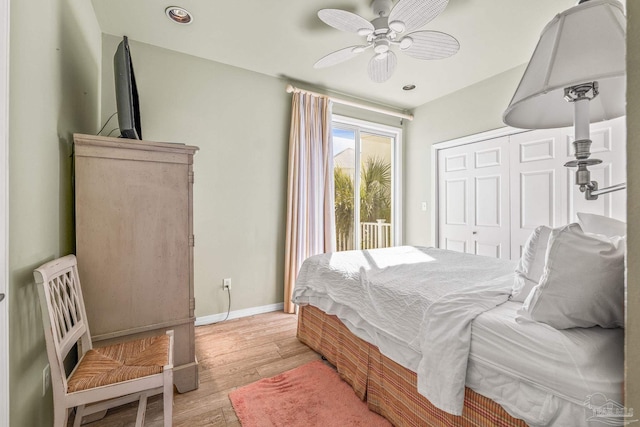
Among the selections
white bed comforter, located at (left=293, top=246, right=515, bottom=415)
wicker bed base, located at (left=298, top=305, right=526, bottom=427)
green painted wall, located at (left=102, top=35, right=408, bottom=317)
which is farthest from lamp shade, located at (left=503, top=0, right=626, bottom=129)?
green painted wall, located at (left=102, top=35, right=408, bottom=317)

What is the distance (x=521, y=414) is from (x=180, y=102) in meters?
3.26

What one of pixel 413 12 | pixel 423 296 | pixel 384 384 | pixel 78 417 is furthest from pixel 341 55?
pixel 78 417

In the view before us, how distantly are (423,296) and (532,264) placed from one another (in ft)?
1.58

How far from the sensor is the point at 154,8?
216 centimetres

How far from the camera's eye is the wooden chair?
114cm

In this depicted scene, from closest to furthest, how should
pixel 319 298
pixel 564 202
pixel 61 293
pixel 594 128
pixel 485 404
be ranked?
1. pixel 485 404
2. pixel 61 293
3. pixel 319 298
4. pixel 594 128
5. pixel 564 202

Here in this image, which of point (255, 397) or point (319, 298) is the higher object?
point (319, 298)

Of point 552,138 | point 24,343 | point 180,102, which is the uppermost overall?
point 180,102

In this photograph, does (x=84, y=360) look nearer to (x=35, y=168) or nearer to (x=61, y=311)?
(x=61, y=311)

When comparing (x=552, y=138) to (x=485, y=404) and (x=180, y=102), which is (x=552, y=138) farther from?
(x=180, y=102)

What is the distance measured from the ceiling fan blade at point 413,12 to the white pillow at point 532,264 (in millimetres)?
1418

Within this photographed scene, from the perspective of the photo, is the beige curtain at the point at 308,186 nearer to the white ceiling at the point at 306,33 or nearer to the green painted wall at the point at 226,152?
the green painted wall at the point at 226,152

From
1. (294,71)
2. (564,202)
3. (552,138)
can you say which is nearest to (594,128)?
(552,138)

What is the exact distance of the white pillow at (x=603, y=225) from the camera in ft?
3.74
